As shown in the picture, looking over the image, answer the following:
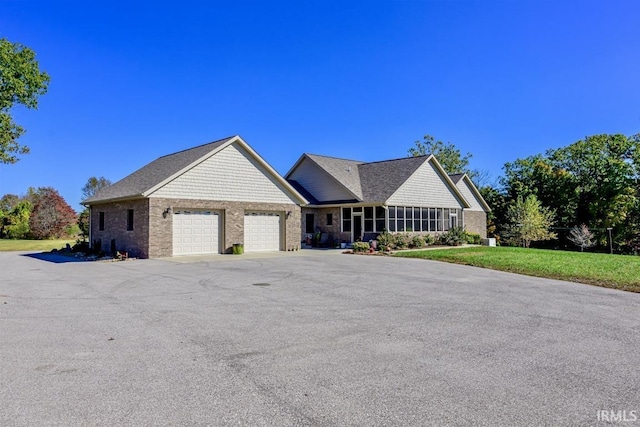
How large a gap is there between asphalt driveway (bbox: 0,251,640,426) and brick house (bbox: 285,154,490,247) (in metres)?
16.2

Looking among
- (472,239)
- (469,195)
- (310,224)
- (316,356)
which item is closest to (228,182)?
(310,224)

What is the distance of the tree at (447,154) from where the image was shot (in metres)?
54.1

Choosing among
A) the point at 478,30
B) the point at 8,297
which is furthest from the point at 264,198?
the point at 8,297

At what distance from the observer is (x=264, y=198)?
2270 cm

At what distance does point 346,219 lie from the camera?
27688 millimetres

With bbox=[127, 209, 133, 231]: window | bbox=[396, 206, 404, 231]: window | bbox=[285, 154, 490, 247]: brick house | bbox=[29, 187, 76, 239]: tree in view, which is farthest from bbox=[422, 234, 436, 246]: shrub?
bbox=[29, 187, 76, 239]: tree

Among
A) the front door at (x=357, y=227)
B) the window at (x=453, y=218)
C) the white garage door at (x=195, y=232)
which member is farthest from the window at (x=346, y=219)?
the white garage door at (x=195, y=232)

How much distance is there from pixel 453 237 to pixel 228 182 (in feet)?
53.6

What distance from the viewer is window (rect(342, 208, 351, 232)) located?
27531 millimetres

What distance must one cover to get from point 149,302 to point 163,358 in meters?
3.95

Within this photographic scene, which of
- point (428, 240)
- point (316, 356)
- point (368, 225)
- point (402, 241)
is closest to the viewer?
point (316, 356)

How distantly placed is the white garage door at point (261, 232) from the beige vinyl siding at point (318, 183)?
18.5 feet

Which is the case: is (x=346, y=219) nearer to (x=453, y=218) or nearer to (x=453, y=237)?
(x=453, y=237)

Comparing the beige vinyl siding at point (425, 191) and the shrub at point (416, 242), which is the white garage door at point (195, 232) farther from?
the shrub at point (416, 242)
